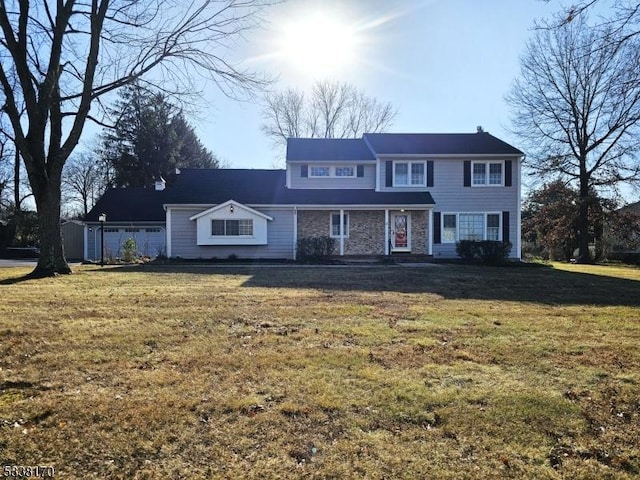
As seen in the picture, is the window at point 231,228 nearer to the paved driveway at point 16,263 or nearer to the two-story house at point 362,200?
the two-story house at point 362,200

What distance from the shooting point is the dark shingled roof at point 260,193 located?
885 inches

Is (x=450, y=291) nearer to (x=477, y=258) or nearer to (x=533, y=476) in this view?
(x=533, y=476)

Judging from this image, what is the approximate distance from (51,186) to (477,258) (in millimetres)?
16779

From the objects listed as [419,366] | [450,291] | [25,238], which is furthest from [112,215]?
[419,366]

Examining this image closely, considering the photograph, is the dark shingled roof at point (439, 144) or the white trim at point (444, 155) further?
the dark shingled roof at point (439, 144)

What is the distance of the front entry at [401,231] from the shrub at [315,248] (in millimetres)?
3586

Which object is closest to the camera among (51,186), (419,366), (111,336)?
(419,366)

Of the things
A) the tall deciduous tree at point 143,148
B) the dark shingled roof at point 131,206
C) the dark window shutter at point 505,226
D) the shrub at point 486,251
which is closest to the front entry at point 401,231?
the shrub at point 486,251

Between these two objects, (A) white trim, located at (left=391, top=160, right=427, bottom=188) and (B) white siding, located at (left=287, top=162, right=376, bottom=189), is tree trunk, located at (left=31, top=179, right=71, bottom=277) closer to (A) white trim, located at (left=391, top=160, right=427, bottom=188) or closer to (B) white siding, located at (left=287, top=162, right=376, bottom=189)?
(B) white siding, located at (left=287, top=162, right=376, bottom=189)

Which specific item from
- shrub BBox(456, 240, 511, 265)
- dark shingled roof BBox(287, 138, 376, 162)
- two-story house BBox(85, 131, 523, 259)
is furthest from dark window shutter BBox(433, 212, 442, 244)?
dark shingled roof BBox(287, 138, 376, 162)

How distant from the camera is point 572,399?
395 centimetres

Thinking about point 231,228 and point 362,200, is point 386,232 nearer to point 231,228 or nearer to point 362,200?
point 362,200

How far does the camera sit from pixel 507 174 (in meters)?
23.7

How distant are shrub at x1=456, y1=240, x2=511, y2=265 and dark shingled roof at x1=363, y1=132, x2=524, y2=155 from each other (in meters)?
5.03
